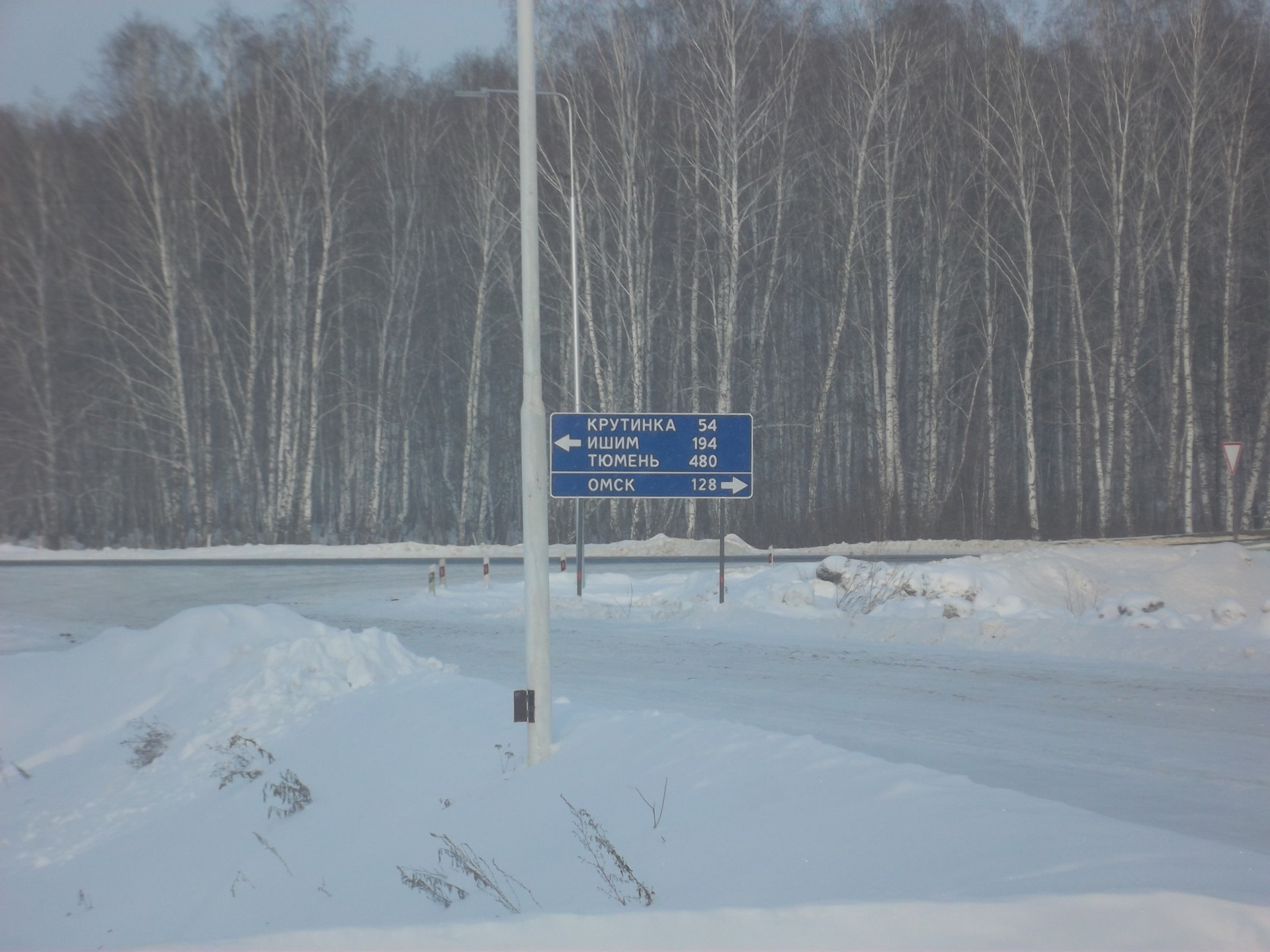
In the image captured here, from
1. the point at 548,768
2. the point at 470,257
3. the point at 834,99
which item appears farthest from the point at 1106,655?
the point at 470,257

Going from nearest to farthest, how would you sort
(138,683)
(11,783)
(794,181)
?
(11,783) → (138,683) → (794,181)

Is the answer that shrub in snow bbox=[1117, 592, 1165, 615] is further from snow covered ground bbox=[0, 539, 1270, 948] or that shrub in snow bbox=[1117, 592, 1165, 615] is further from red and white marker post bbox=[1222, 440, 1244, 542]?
red and white marker post bbox=[1222, 440, 1244, 542]

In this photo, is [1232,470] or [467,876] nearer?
[467,876]

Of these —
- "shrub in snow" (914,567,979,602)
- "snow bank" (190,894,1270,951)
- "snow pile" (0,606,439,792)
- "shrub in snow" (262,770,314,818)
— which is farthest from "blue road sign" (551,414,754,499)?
"snow bank" (190,894,1270,951)

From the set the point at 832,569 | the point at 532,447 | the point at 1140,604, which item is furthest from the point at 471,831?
the point at 832,569

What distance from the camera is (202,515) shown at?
106ft

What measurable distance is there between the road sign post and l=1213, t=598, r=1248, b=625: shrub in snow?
641 centimetres

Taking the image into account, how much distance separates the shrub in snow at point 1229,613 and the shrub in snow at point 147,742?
12132 mm

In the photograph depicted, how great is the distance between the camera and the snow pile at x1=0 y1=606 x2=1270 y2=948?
4.18 m

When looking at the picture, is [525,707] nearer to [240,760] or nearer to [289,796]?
[289,796]

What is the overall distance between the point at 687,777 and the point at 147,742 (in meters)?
5.67

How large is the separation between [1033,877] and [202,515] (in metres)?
32.4

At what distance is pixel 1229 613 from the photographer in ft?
39.8

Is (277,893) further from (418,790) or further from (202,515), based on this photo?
(202,515)
